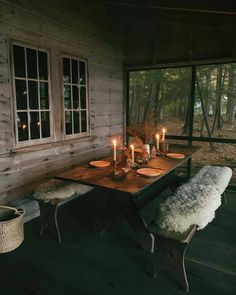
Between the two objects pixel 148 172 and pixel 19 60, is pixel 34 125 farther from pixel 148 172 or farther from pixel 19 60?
pixel 148 172

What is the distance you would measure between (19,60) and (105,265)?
90.3 inches

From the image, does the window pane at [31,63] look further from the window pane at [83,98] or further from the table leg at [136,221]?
the table leg at [136,221]

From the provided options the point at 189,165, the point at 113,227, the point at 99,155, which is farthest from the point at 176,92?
the point at 113,227

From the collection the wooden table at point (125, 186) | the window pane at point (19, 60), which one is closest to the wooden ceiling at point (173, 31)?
the window pane at point (19, 60)

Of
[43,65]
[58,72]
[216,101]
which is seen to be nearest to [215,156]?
[216,101]

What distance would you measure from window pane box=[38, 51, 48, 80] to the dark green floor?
1.80 metres

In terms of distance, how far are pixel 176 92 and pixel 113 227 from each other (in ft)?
11.3

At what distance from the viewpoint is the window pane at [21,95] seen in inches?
107

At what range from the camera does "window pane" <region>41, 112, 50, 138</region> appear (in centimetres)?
307

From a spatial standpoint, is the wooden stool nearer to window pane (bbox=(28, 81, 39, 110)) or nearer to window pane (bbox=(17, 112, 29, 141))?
window pane (bbox=(17, 112, 29, 141))

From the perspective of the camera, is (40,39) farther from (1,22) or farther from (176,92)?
(176,92)

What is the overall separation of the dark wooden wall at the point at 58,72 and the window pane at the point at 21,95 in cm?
12

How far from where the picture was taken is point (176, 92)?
17.2ft

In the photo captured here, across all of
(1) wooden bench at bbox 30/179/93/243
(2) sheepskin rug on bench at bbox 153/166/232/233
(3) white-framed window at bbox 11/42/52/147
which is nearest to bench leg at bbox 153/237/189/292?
(2) sheepskin rug on bench at bbox 153/166/232/233
